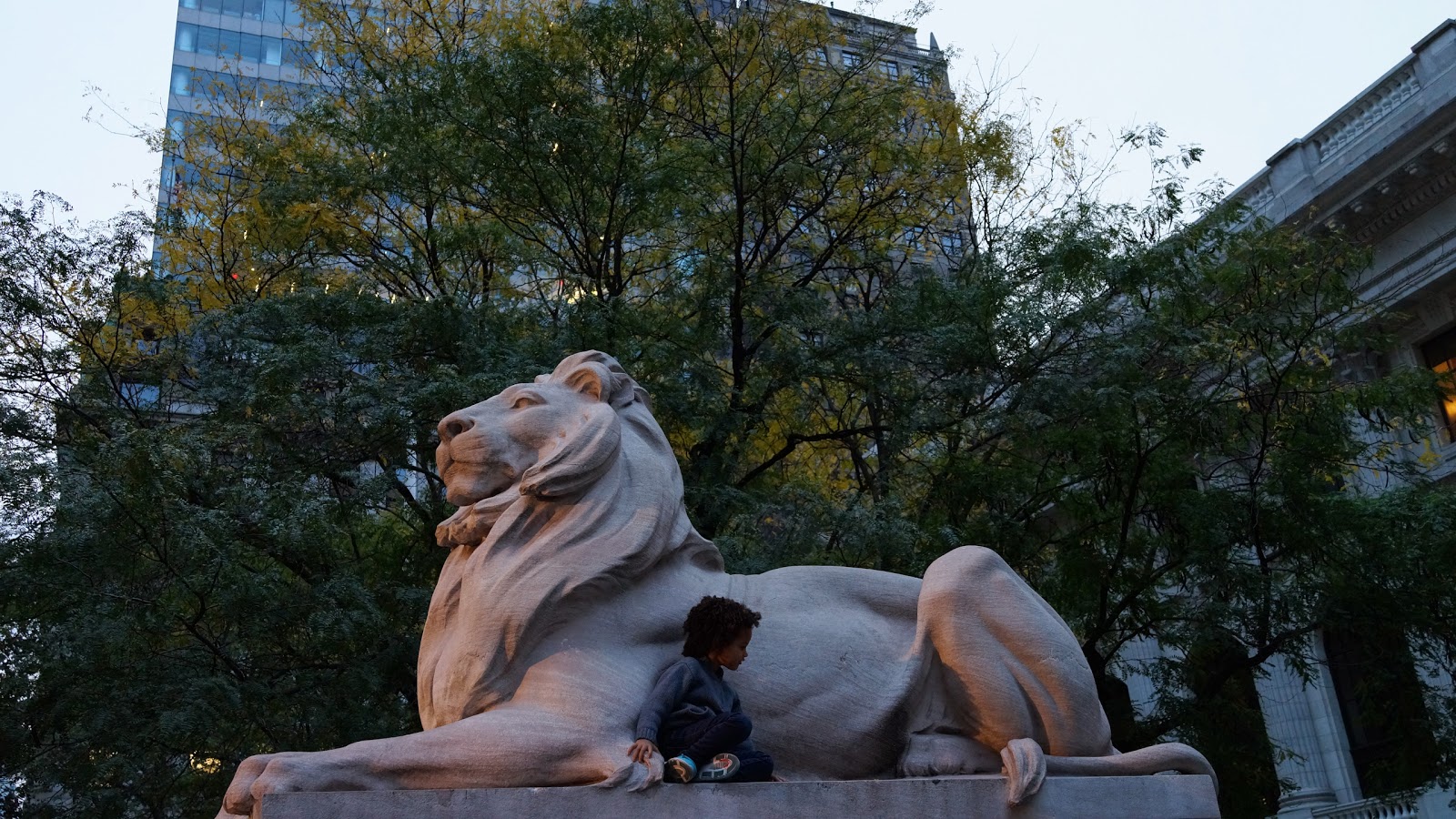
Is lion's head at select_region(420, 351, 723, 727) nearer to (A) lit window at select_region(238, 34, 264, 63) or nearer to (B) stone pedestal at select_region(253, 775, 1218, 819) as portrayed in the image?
(B) stone pedestal at select_region(253, 775, 1218, 819)

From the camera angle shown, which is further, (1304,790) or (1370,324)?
(1304,790)

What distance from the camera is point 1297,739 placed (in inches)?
918

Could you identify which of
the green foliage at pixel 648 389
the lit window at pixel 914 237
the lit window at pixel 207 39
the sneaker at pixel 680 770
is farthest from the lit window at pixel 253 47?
the sneaker at pixel 680 770

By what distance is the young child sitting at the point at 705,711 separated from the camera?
4090 millimetres

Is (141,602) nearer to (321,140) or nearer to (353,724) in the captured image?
(353,724)

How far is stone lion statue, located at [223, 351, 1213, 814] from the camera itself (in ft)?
14.5

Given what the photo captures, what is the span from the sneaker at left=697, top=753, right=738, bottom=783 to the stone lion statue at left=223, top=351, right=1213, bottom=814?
253mm

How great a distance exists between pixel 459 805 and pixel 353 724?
658 cm

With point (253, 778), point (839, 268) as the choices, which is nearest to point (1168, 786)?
point (253, 778)

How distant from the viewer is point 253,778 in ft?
13.0

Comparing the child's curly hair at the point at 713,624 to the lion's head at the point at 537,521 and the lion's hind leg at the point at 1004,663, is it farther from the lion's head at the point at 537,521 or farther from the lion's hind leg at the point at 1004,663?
the lion's hind leg at the point at 1004,663

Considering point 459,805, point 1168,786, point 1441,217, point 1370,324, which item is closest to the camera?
point 459,805

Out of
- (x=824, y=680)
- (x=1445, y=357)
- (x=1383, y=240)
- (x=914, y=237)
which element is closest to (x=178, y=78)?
(x=914, y=237)

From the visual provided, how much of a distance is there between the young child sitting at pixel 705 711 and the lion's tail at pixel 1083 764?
2.60ft
